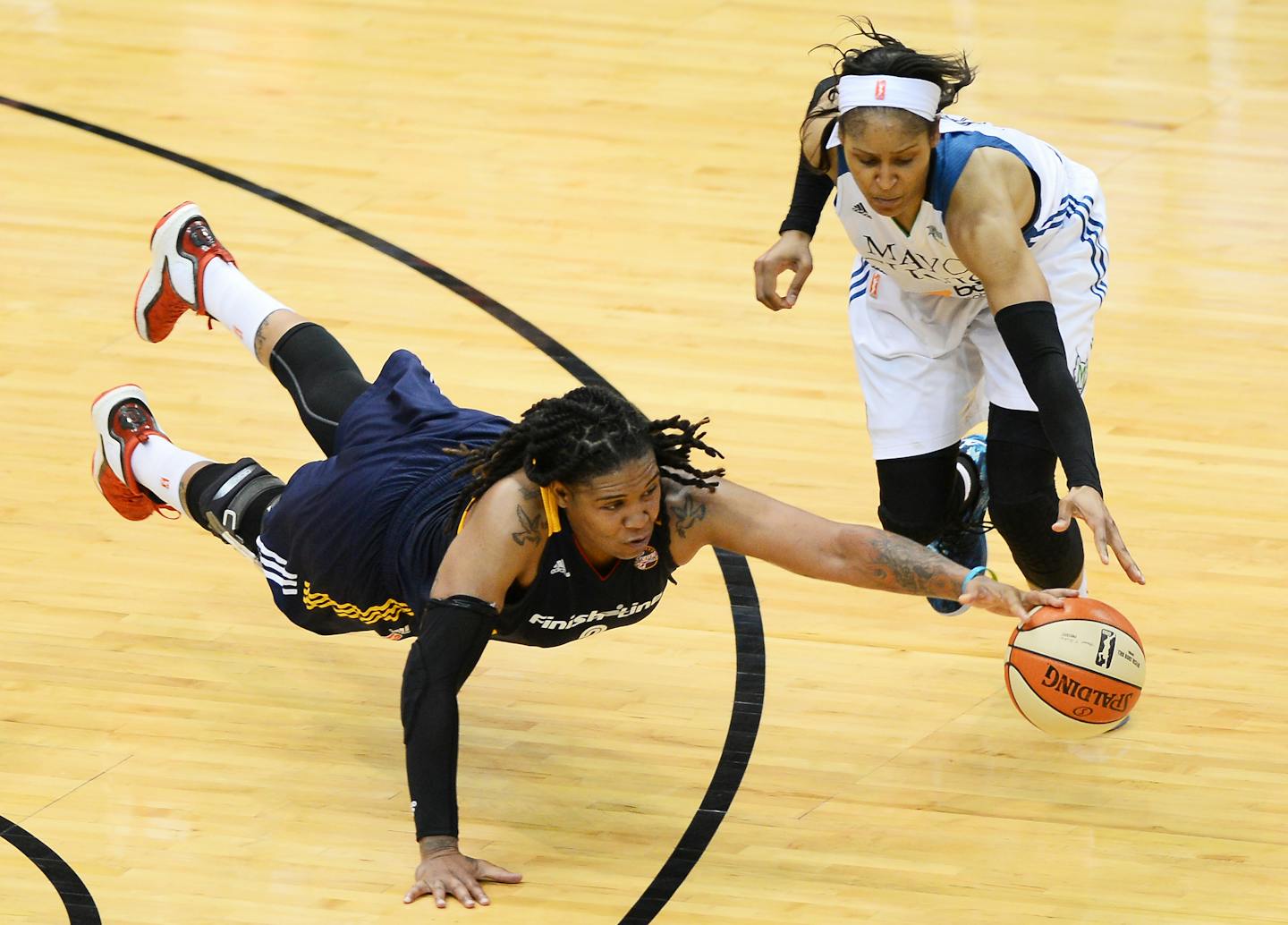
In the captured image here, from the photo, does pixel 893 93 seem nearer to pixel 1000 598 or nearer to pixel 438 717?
pixel 1000 598

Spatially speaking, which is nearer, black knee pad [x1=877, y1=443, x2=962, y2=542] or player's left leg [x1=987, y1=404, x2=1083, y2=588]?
player's left leg [x1=987, y1=404, x2=1083, y2=588]

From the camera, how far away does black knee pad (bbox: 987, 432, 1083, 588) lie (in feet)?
13.7

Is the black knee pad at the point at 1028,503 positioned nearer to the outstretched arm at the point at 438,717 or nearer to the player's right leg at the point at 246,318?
the outstretched arm at the point at 438,717

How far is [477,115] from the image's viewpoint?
320 inches

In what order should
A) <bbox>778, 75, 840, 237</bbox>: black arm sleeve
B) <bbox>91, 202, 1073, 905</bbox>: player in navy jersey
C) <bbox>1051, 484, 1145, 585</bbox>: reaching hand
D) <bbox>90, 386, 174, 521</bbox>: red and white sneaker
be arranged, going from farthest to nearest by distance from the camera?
1. <bbox>90, 386, 174, 521</bbox>: red and white sneaker
2. <bbox>778, 75, 840, 237</bbox>: black arm sleeve
3. <bbox>91, 202, 1073, 905</bbox>: player in navy jersey
4. <bbox>1051, 484, 1145, 585</bbox>: reaching hand

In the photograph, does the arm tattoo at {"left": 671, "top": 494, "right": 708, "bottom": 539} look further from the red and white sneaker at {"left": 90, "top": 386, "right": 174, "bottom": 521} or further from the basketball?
the red and white sneaker at {"left": 90, "top": 386, "right": 174, "bottom": 521}

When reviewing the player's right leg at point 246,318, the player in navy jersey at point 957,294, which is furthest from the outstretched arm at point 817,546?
the player's right leg at point 246,318

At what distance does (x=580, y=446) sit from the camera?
3.55 metres

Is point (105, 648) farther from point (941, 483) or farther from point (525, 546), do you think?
point (941, 483)

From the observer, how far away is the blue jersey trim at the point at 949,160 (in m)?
3.91

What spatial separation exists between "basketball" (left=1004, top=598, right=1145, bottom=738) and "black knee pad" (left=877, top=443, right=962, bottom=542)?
0.64m

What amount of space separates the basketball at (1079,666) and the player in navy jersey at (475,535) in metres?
0.17

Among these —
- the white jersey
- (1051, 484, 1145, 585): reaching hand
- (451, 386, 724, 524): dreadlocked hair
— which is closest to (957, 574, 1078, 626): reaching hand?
(1051, 484, 1145, 585): reaching hand

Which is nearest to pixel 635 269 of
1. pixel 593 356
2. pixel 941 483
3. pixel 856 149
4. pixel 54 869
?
pixel 593 356
